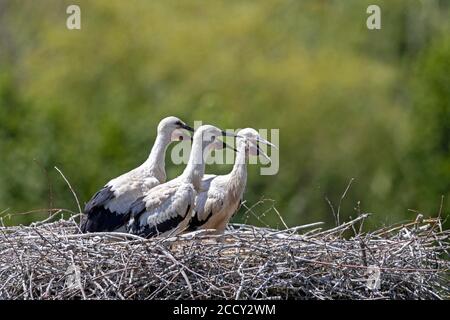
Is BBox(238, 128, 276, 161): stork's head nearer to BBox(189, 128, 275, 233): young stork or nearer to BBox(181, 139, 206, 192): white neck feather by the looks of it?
BBox(189, 128, 275, 233): young stork

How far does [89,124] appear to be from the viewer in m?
Result: 28.6

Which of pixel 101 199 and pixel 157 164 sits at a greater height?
pixel 157 164

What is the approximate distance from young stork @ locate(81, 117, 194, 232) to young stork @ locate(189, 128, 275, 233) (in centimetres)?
39

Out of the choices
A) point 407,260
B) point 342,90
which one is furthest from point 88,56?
point 407,260

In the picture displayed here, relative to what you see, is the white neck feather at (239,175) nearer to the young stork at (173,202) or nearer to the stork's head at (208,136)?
the stork's head at (208,136)

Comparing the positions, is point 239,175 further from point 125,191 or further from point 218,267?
point 218,267

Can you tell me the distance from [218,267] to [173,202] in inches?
54.0

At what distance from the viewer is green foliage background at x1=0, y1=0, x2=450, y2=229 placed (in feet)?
80.4

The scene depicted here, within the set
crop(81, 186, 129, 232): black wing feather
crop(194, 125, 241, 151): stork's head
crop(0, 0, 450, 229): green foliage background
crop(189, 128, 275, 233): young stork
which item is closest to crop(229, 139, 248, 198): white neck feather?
crop(189, 128, 275, 233): young stork

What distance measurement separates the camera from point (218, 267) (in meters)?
9.17

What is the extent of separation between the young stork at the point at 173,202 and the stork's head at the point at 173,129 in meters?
0.46

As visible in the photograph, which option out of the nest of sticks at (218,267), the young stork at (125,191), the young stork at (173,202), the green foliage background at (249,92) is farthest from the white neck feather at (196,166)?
the green foliage background at (249,92)

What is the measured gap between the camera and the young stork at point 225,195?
1113 cm

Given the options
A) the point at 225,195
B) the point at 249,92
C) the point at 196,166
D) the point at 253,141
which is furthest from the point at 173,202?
the point at 249,92
